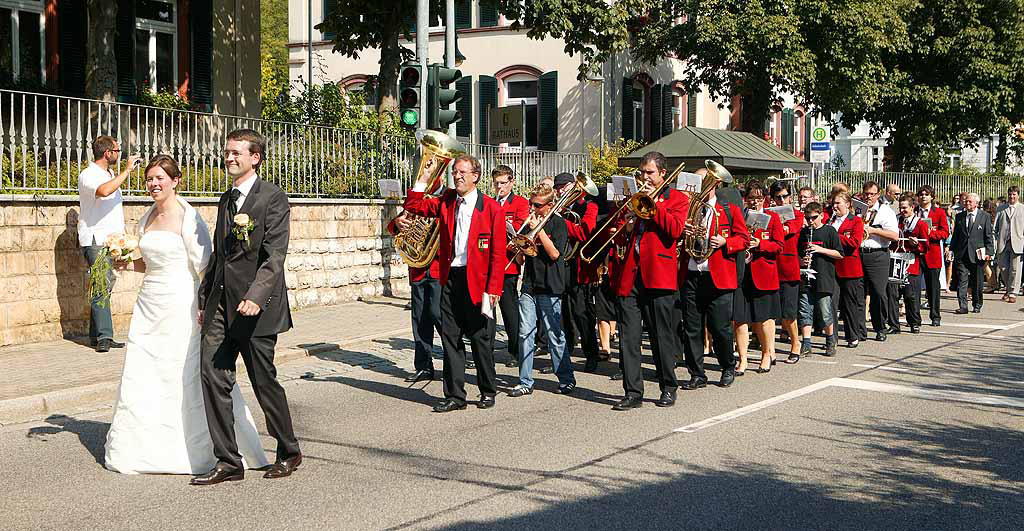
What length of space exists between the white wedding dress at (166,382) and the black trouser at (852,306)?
8.20 meters

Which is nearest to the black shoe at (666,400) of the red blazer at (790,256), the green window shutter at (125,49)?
the red blazer at (790,256)

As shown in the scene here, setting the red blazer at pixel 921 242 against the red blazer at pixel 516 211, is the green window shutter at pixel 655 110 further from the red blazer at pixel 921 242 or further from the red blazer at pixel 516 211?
the red blazer at pixel 516 211

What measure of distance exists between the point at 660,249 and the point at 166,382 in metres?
3.91

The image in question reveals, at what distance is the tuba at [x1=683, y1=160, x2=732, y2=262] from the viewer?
31.8ft

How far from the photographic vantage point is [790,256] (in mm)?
12008

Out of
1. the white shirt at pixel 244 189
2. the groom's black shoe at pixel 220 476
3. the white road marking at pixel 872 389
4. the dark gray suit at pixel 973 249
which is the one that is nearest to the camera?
the groom's black shoe at pixel 220 476

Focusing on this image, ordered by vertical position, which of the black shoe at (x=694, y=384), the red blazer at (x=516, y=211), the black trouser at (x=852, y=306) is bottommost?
the black shoe at (x=694, y=384)

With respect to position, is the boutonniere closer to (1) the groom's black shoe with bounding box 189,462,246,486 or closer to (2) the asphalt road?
(1) the groom's black shoe with bounding box 189,462,246,486

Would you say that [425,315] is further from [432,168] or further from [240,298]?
[240,298]

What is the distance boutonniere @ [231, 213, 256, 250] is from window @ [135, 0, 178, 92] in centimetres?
1293

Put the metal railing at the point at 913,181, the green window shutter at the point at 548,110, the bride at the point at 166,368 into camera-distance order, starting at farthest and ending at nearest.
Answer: the green window shutter at the point at 548,110 < the metal railing at the point at 913,181 < the bride at the point at 166,368

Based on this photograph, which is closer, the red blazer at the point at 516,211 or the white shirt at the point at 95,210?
the red blazer at the point at 516,211

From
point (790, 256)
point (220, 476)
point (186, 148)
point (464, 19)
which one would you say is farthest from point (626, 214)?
point (464, 19)

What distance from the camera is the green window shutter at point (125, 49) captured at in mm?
18297
